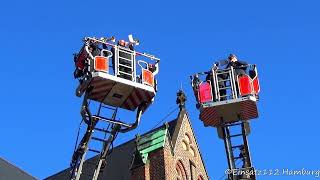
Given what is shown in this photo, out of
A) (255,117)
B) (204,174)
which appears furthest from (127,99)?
(204,174)

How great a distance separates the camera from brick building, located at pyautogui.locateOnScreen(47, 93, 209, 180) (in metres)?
24.6

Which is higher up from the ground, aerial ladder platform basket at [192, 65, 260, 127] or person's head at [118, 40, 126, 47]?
person's head at [118, 40, 126, 47]

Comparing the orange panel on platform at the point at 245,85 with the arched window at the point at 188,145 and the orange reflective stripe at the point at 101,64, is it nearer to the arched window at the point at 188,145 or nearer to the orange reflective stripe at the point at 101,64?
the orange reflective stripe at the point at 101,64

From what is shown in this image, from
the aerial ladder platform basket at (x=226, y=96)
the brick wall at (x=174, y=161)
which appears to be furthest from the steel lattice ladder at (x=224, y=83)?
the brick wall at (x=174, y=161)

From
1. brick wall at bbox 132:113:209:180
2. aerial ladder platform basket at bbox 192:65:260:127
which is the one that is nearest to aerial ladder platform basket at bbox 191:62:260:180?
aerial ladder platform basket at bbox 192:65:260:127

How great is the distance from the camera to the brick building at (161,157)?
80.6ft

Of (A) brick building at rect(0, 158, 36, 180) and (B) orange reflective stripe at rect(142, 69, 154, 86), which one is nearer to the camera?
(B) orange reflective stripe at rect(142, 69, 154, 86)

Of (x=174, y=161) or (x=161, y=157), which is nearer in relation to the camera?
(x=161, y=157)

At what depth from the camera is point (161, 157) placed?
24.6 meters

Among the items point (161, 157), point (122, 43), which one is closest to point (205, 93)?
point (122, 43)

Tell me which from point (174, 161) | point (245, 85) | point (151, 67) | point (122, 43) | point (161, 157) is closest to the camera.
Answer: point (245, 85)

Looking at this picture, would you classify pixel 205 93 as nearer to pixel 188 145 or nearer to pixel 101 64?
pixel 101 64

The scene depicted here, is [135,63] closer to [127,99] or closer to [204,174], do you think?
[127,99]

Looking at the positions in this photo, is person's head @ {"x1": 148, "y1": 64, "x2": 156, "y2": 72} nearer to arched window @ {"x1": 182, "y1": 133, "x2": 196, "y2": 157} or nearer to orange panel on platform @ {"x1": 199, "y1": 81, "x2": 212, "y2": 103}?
orange panel on platform @ {"x1": 199, "y1": 81, "x2": 212, "y2": 103}
